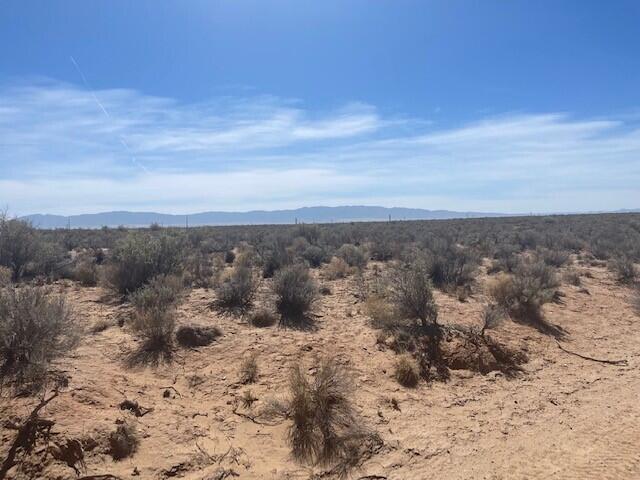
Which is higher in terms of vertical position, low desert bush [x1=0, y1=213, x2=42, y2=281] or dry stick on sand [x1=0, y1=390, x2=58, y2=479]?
low desert bush [x1=0, y1=213, x2=42, y2=281]

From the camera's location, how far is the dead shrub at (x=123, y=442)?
5.57 m

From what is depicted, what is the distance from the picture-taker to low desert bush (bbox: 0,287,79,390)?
21.3ft

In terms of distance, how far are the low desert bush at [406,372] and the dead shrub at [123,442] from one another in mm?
4442

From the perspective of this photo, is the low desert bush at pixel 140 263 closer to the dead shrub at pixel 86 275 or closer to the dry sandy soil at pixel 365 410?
the dead shrub at pixel 86 275

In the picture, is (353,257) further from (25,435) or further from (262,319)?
(25,435)

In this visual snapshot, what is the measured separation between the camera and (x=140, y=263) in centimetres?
1377

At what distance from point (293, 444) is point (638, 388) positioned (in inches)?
242

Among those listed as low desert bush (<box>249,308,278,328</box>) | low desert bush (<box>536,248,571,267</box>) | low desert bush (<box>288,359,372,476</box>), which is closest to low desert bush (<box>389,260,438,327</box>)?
low desert bush (<box>249,308,278,328</box>)

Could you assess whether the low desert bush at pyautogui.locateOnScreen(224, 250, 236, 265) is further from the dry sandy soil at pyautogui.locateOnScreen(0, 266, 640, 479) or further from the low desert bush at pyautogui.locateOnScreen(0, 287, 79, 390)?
the low desert bush at pyautogui.locateOnScreen(0, 287, 79, 390)

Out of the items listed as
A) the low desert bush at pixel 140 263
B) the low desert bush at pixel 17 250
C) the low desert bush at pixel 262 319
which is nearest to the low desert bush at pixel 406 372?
the low desert bush at pixel 262 319

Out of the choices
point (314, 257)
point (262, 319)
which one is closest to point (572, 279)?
point (314, 257)

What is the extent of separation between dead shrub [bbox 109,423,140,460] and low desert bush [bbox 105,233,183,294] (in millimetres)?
7234

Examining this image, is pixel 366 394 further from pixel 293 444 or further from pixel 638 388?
pixel 638 388

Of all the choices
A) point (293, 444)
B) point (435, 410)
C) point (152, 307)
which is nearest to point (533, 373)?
point (435, 410)
